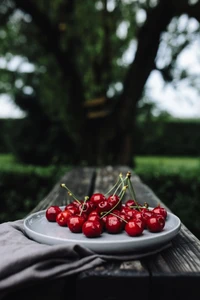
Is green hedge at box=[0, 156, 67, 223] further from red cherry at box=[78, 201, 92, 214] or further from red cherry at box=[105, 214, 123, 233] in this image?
red cherry at box=[105, 214, 123, 233]

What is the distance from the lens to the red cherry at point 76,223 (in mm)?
1331

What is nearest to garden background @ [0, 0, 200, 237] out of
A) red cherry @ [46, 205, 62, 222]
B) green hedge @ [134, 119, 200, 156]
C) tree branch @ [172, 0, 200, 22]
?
tree branch @ [172, 0, 200, 22]

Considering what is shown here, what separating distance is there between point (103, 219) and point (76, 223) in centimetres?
9

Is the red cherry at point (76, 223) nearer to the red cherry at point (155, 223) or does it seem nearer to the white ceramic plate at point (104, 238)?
the white ceramic plate at point (104, 238)

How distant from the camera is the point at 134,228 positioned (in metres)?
1.28

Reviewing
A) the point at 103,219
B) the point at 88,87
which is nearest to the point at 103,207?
the point at 103,219

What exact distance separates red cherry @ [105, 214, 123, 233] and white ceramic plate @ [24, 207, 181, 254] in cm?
2

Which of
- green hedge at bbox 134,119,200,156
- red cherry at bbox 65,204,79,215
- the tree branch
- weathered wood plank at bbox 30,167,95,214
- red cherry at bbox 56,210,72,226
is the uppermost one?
the tree branch

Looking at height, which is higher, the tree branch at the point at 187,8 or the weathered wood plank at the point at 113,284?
the tree branch at the point at 187,8

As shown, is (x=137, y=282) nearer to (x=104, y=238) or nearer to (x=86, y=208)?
(x=104, y=238)

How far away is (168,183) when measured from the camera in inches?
207

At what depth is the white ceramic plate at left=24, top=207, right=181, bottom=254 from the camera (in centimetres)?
120

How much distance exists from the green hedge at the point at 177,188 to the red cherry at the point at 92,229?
399 centimetres

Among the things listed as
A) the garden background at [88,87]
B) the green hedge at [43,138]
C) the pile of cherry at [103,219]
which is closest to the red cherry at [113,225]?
the pile of cherry at [103,219]
